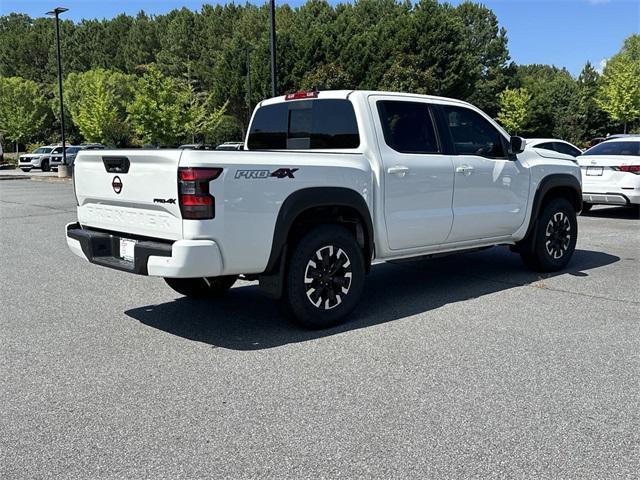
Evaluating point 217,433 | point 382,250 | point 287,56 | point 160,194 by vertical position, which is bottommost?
point 217,433

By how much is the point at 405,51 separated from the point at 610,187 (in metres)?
44.8

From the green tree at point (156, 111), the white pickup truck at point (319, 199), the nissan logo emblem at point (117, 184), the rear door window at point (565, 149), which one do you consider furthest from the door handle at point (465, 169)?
the green tree at point (156, 111)

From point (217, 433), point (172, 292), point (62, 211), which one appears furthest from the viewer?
point (62, 211)

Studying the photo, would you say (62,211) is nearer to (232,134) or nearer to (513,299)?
(513,299)

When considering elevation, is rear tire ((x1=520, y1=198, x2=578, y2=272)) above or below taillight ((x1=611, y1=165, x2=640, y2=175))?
below

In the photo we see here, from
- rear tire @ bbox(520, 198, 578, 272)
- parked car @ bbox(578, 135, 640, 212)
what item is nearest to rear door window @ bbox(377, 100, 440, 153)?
rear tire @ bbox(520, 198, 578, 272)

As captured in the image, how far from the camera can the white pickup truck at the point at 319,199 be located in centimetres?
456

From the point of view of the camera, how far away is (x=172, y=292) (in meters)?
6.70

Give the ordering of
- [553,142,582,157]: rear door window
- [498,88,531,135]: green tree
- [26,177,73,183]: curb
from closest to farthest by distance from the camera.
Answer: [553,142,582,157]: rear door window
[26,177,73,183]: curb
[498,88,531,135]: green tree

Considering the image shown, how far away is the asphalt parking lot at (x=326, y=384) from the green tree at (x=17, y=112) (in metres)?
56.1

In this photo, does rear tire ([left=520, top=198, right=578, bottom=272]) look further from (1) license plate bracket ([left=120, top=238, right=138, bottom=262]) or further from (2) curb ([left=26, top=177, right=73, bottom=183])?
(2) curb ([left=26, top=177, right=73, bottom=183])

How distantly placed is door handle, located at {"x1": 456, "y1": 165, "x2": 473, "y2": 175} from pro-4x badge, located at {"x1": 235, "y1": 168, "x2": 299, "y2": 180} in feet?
6.67

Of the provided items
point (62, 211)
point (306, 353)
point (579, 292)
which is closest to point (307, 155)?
point (306, 353)

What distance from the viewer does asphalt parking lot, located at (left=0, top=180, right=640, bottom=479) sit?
3150 millimetres
